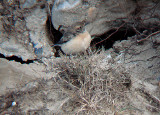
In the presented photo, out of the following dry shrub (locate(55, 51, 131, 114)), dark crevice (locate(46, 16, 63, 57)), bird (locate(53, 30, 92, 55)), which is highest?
dark crevice (locate(46, 16, 63, 57))

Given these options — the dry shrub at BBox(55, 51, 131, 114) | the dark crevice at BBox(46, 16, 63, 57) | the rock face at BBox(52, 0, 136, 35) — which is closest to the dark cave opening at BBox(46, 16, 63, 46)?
the dark crevice at BBox(46, 16, 63, 57)

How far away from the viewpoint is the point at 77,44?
Answer: 57.9 inches

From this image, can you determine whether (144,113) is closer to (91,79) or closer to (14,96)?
(91,79)

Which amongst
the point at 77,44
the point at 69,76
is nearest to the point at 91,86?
the point at 69,76

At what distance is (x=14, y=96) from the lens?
1.17 meters

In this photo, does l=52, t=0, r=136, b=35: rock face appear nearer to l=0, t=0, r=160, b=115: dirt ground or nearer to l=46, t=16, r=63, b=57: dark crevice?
l=46, t=16, r=63, b=57: dark crevice

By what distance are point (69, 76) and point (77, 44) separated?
0.40 metres

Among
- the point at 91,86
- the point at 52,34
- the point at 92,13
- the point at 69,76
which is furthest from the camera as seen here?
the point at 52,34

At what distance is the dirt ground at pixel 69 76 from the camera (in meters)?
1.06

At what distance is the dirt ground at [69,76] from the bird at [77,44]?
17 cm

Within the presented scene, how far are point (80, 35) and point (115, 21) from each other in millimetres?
447

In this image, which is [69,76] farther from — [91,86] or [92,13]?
[92,13]

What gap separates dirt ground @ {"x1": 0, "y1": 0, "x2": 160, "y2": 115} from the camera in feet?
3.47

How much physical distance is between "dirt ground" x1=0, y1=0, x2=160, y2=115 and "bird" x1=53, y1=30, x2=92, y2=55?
168mm
